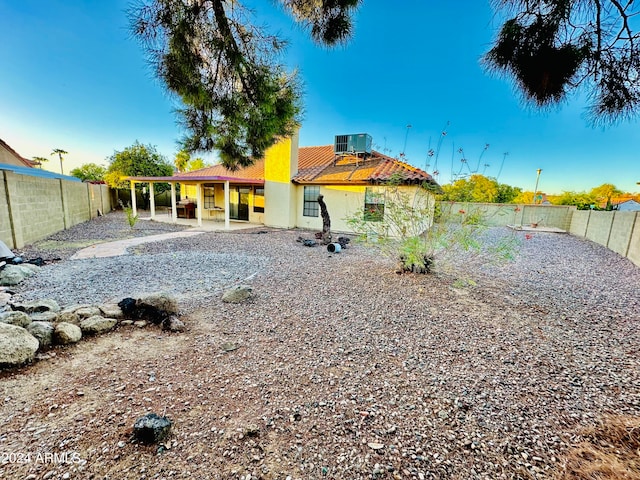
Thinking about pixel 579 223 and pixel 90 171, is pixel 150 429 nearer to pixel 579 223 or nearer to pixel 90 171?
pixel 579 223

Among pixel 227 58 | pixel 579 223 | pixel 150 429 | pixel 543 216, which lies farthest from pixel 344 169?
pixel 543 216

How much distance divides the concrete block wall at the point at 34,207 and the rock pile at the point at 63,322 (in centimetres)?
494

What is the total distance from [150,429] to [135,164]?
2468 cm

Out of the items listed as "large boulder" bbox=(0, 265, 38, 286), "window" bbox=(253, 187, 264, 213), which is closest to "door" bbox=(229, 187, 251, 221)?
"window" bbox=(253, 187, 264, 213)

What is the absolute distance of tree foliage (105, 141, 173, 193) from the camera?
20.0 meters

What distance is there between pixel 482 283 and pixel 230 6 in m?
6.30

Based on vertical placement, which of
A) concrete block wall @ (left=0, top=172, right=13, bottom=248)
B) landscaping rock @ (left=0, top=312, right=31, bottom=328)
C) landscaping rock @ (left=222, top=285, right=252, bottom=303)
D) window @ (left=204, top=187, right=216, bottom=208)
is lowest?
landscaping rock @ (left=222, top=285, right=252, bottom=303)

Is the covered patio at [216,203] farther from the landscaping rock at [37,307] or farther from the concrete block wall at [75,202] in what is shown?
the landscaping rock at [37,307]

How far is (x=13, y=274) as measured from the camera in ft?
15.4

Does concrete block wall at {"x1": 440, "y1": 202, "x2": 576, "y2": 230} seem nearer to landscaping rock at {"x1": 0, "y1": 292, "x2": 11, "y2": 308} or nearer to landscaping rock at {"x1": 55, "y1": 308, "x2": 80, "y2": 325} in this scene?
landscaping rock at {"x1": 55, "y1": 308, "x2": 80, "y2": 325}

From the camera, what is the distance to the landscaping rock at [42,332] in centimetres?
269

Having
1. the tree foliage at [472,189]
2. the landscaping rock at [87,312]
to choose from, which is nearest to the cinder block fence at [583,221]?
the tree foliage at [472,189]

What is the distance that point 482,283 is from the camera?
5.30 m

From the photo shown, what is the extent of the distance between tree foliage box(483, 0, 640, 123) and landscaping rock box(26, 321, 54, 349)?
5459 millimetres
